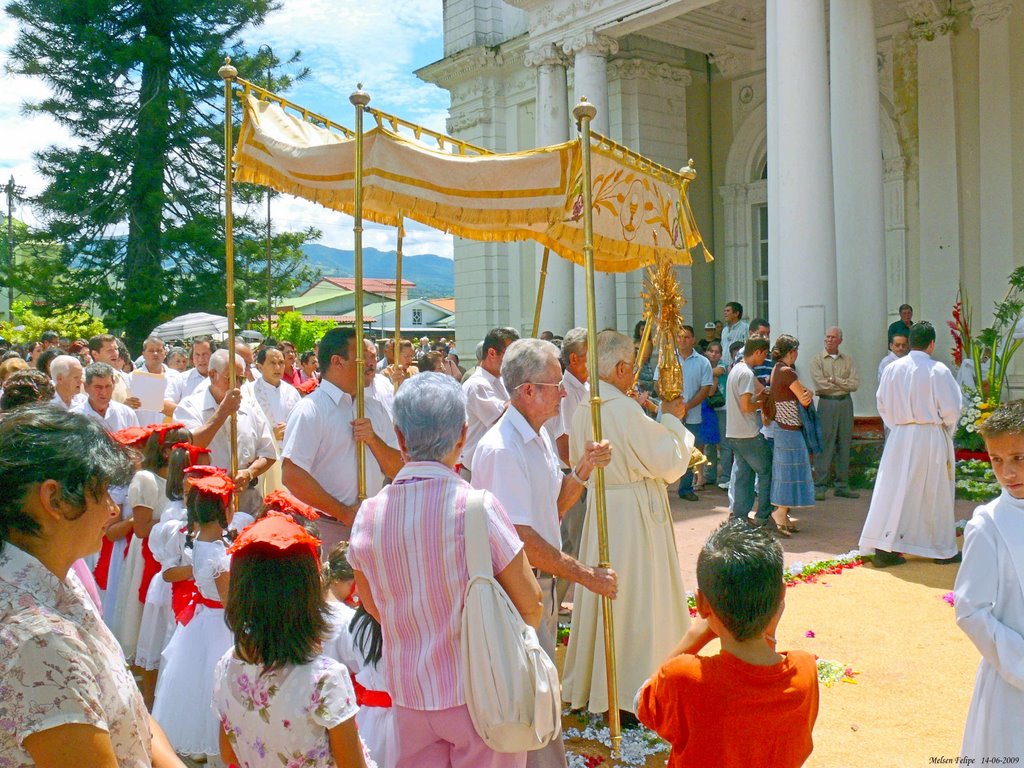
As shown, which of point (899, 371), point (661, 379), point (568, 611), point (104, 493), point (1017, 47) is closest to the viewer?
point (104, 493)

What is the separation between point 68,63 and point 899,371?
24.9 m

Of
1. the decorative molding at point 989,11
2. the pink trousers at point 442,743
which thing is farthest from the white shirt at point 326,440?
the decorative molding at point 989,11

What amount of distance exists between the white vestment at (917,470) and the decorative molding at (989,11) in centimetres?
762

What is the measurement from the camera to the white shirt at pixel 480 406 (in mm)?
6324

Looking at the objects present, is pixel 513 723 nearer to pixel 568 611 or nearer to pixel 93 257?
pixel 568 611

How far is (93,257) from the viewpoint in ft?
83.9

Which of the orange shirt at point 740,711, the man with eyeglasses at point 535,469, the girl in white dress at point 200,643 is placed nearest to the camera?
the orange shirt at point 740,711

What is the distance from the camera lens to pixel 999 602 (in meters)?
2.81

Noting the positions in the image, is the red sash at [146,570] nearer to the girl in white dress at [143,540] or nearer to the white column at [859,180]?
the girl in white dress at [143,540]

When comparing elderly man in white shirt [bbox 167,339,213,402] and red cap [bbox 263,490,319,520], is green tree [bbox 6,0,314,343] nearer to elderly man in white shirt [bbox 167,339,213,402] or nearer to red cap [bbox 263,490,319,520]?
elderly man in white shirt [bbox 167,339,213,402]

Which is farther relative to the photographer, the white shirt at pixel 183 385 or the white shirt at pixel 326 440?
the white shirt at pixel 183 385

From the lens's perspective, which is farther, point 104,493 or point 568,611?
point 568,611

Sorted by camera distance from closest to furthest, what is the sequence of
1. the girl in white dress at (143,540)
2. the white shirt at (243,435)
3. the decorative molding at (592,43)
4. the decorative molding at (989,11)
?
the girl in white dress at (143,540) → the white shirt at (243,435) → the decorative molding at (989,11) → the decorative molding at (592,43)

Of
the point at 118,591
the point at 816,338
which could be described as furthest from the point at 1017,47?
the point at 118,591
